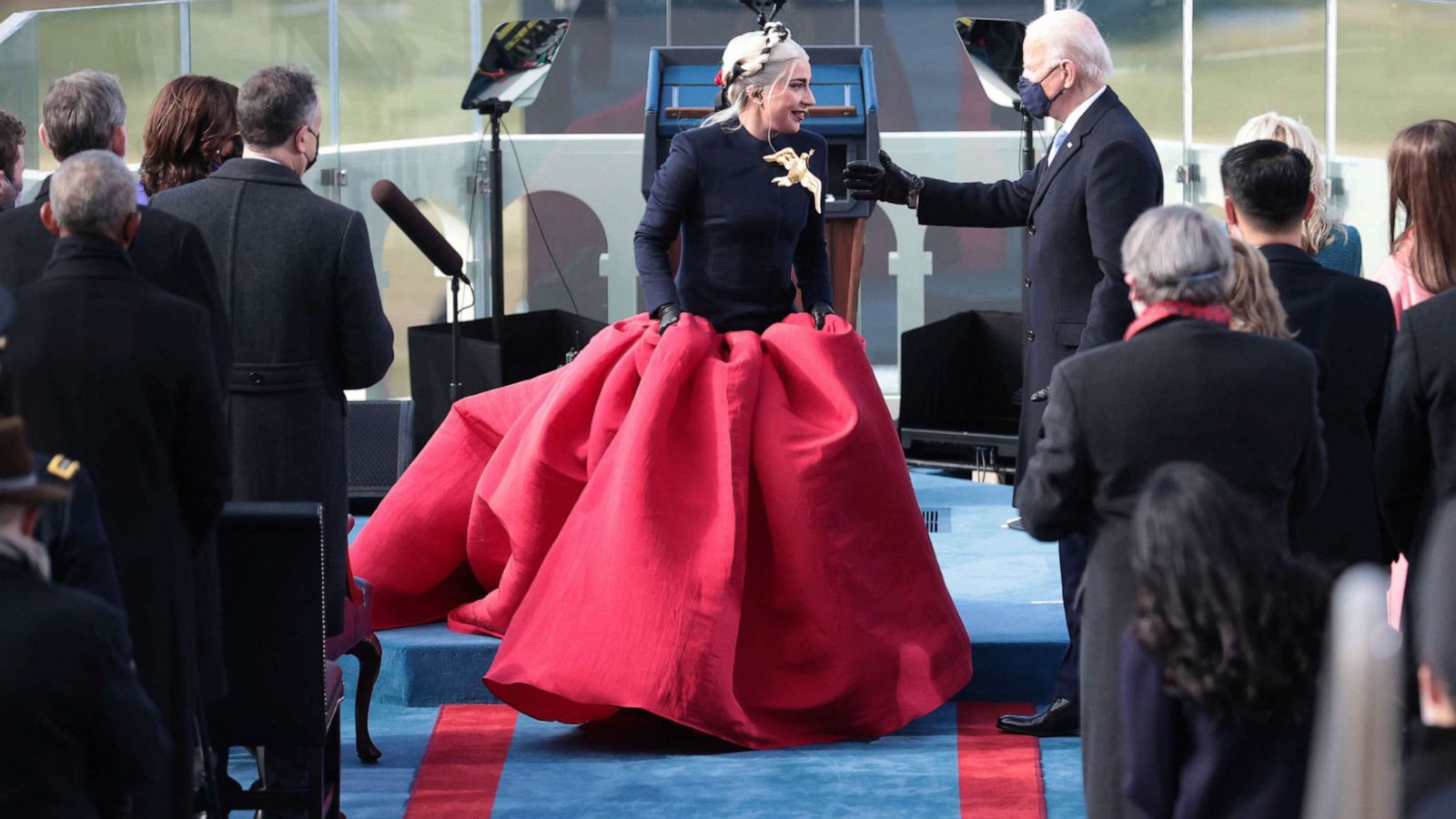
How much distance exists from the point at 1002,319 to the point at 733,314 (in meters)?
3.08

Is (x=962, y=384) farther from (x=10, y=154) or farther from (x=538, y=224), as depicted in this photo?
(x=10, y=154)

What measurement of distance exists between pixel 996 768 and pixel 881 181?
1.36m

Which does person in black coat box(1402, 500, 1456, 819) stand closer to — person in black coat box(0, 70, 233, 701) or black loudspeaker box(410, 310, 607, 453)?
person in black coat box(0, 70, 233, 701)

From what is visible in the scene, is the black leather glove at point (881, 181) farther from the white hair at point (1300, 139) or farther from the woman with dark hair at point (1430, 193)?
the woman with dark hair at point (1430, 193)

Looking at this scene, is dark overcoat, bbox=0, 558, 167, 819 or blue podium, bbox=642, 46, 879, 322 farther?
blue podium, bbox=642, 46, 879, 322

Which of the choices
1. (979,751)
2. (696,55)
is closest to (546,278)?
(696,55)

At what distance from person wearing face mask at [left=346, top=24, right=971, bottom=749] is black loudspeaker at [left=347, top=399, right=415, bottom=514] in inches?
90.9

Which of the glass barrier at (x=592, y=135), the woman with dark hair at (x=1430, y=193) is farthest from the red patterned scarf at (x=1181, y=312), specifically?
the glass barrier at (x=592, y=135)

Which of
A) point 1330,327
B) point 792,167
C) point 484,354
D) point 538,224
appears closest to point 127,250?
point 792,167

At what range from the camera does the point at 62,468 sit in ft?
7.74

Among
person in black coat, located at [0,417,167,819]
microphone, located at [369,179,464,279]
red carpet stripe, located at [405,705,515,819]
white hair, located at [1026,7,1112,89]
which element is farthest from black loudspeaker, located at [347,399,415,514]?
person in black coat, located at [0,417,167,819]

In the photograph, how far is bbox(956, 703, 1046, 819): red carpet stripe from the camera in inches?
146

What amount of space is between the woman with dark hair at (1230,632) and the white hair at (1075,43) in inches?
71.7

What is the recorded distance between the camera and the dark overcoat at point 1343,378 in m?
3.13
